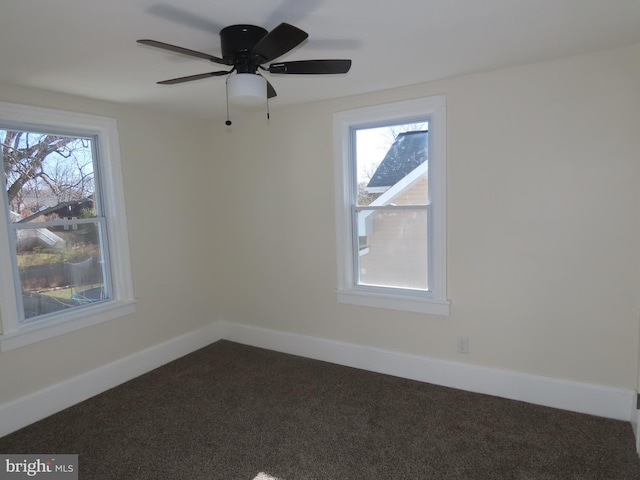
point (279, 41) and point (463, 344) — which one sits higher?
point (279, 41)

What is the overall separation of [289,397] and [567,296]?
2.16 m

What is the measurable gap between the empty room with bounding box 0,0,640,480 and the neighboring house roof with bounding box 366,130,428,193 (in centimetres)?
2

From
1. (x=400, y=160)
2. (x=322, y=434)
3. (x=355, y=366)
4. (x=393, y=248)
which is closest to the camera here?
(x=322, y=434)

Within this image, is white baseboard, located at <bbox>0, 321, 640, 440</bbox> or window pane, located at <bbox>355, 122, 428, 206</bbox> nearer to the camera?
white baseboard, located at <bbox>0, 321, 640, 440</bbox>

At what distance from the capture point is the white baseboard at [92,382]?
269 centimetres

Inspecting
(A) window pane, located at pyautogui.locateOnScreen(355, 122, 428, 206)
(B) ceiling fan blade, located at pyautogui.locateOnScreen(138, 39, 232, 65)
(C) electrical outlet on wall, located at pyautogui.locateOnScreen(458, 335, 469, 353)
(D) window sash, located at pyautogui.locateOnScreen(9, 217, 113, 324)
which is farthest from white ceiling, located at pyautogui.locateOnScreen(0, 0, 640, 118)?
(C) electrical outlet on wall, located at pyautogui.locateOnScreen(458, 335, 469, 353)

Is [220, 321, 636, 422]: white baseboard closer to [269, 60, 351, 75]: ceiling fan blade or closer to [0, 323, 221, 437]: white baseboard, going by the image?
[0, 323, 221, 437]: white baseboard

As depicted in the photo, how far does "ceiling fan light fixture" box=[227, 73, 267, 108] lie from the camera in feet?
6.23

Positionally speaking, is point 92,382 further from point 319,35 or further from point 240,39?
point 319,35

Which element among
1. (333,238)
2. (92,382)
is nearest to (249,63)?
(333,238)

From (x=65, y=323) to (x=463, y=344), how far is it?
3114 mm

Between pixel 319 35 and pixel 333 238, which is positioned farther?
pixel 333 238

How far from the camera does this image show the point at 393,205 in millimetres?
3262

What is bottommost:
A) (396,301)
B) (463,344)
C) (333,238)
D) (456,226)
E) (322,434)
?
(322,434)
